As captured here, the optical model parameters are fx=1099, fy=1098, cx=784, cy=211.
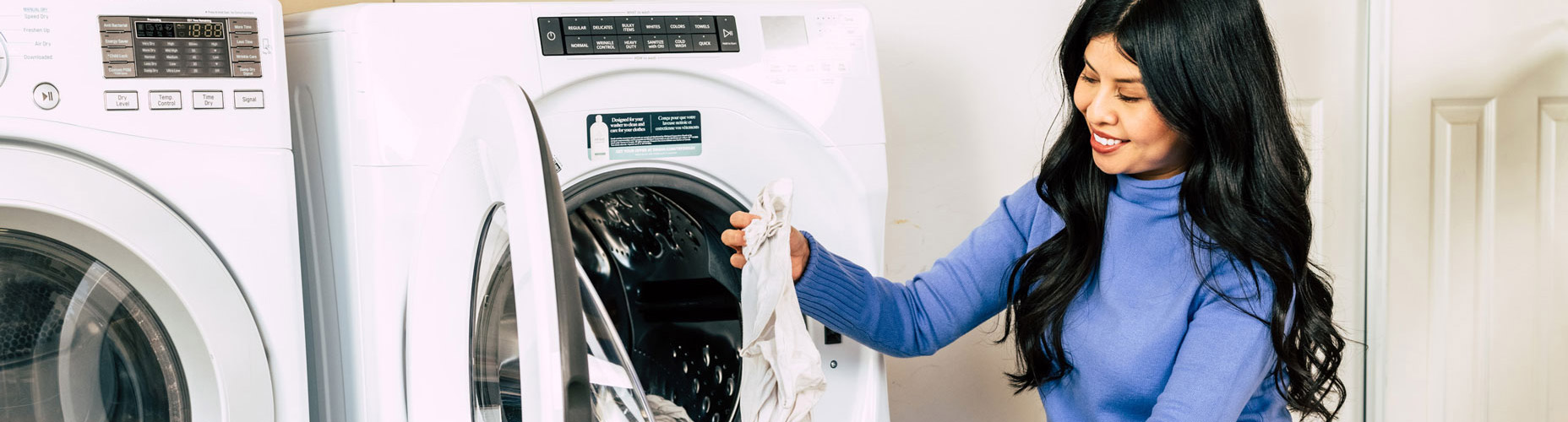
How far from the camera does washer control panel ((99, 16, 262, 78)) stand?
99 centimetres

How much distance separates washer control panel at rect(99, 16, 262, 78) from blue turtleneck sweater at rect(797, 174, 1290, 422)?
59cm

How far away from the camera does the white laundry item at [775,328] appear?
1.11 meters

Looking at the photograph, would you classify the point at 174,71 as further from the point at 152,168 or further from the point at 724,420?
the point at 724,420

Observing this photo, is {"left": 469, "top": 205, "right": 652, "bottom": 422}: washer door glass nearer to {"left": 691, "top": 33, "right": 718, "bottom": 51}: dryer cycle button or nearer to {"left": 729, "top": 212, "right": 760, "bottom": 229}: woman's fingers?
{"left": 729, "top": 212, "right": 760, "bottom": 229}: woman's fingers

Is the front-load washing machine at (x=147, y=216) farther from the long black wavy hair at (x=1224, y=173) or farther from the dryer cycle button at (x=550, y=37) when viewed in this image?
the long black wavy hair at (x=1224, y=173)

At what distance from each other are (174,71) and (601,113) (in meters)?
0.40

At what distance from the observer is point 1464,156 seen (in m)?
1.80

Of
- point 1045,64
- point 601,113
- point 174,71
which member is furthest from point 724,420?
point 1045,64

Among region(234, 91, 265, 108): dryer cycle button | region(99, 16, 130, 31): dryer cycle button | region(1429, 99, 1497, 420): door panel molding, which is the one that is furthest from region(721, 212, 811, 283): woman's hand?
region(1429, 99, 1497, 420): door panel molding

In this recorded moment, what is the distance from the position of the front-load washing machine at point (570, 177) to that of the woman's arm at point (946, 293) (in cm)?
6

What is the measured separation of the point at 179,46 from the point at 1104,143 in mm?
905

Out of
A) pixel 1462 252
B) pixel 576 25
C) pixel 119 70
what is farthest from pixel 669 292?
pixel 1462 252

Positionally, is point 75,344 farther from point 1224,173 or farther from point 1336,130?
point 1336,130

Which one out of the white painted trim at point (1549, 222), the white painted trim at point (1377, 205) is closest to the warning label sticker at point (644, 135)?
the white painted trim at point (1377, 205)
